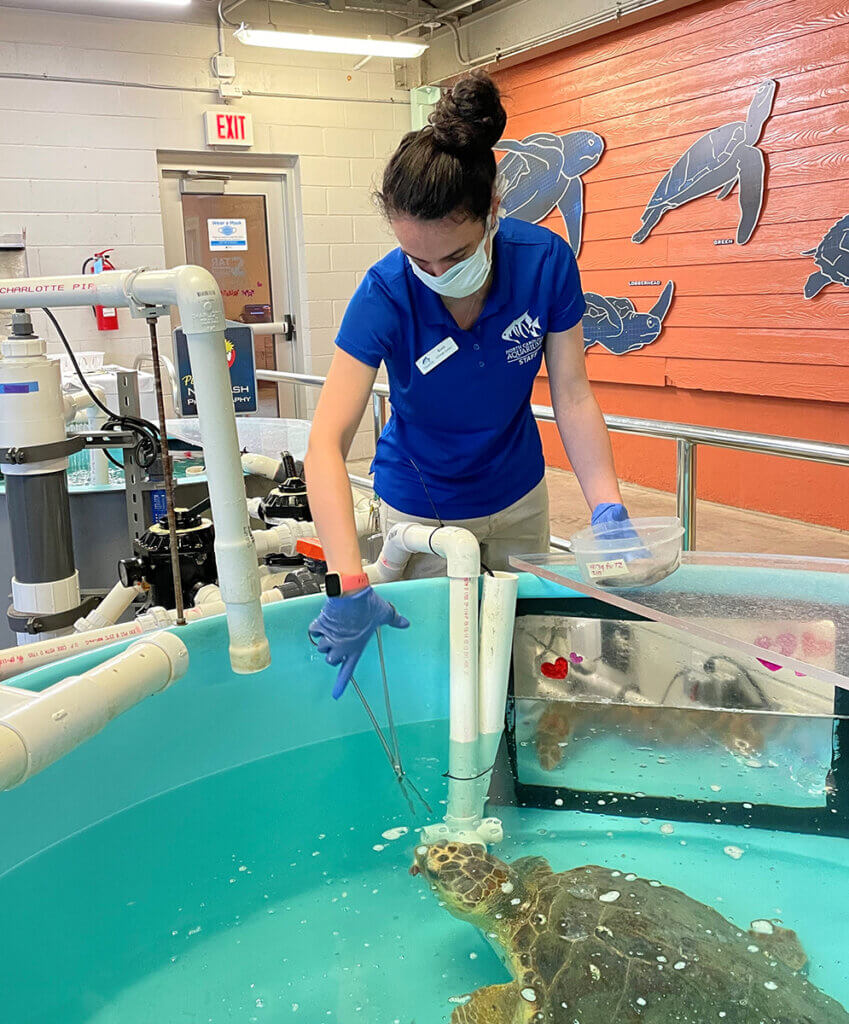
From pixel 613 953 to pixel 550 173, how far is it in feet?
16.9

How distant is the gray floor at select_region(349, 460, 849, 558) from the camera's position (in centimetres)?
396

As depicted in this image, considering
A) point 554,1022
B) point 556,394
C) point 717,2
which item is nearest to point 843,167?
point 717,2

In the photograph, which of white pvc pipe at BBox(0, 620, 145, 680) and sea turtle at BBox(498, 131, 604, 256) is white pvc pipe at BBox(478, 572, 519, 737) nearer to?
white pvc pipe at BBox(0, 620, 145, 680)

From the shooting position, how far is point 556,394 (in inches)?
64.2

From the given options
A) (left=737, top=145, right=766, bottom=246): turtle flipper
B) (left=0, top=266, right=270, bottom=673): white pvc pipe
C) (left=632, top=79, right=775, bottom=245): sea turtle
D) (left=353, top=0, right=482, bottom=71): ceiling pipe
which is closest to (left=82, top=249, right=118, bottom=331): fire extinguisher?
(left=353, top=0, right=482, bottom=71): ceiling pipe

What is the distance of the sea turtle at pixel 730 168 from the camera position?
4156 mm

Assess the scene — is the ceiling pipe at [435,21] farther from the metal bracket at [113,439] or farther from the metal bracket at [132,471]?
the metal bracket at [113,439]

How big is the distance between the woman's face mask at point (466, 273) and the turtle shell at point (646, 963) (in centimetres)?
87

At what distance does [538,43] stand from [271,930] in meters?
5.24

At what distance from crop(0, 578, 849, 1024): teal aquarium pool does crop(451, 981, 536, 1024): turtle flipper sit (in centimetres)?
1

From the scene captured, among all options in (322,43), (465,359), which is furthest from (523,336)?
(322,43)

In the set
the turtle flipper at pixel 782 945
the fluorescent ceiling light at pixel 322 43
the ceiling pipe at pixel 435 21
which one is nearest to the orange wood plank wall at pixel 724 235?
the ceiling pipe at pixel 435 21

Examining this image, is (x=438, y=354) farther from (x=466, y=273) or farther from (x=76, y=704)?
(x=76, y=704)

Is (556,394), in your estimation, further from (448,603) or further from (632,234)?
(632,234)
